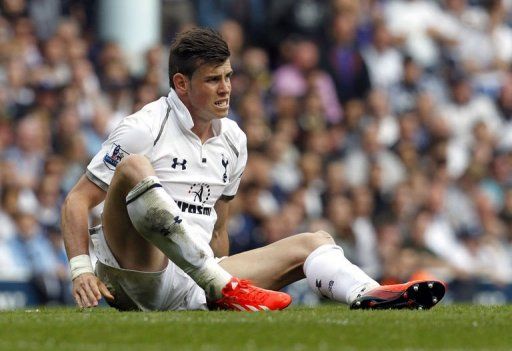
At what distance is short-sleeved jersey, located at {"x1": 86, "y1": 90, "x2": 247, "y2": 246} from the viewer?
283 inches

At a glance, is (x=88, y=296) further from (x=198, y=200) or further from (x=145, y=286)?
(x=198, y=200)

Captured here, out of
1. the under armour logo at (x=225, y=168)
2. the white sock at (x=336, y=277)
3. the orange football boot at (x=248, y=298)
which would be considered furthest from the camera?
the under armour logo at (x=225, y=168)

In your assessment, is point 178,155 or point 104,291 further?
point 178,155

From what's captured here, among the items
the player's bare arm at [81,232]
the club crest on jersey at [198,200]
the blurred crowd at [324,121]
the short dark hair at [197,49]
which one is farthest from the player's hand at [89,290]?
the blurred crowd at [324,121]

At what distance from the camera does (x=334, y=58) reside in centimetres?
1505

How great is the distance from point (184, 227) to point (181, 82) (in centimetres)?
110

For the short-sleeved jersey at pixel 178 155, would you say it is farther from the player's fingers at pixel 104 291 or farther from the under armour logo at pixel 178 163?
the player's fingers at pixel 104 291

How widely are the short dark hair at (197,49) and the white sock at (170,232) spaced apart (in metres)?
0.93

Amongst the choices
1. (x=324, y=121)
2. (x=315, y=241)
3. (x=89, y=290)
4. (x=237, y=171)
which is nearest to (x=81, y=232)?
(x=89, y=290)

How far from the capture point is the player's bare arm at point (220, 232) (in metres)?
7.84

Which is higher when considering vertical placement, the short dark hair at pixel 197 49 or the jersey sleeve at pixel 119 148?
the short dark hair at pixel 197 49

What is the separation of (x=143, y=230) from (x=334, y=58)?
28.2ft

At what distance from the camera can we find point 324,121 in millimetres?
14586

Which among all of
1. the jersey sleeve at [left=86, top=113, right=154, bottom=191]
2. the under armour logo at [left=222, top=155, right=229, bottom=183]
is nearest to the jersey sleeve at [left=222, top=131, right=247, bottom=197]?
the under armour logo at [left=222, top=155, right=229, bottom=183]
